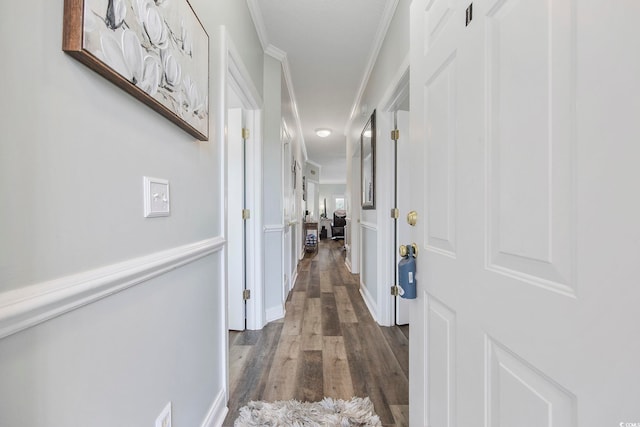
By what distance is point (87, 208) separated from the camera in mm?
595

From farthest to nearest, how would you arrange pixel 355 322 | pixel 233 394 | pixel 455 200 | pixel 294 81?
1. pixel 294 81
2. pixel 355 322
3. pixel 233 394
4. pixel 455 200

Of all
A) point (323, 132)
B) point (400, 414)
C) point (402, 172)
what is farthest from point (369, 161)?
point (323, 132)

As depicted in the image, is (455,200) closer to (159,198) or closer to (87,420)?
(159,198)

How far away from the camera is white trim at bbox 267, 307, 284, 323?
260 cm

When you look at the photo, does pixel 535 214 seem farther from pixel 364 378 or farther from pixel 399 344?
pixel 399 344

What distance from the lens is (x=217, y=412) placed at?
1326 millimetres

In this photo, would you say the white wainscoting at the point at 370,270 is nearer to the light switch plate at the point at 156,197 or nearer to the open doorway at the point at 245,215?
the open doorway at the point at 245,215

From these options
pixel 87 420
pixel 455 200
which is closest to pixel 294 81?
pixel 455 200

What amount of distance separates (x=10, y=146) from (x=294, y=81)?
3246mm

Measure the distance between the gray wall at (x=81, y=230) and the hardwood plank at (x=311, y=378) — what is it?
704 millimetres

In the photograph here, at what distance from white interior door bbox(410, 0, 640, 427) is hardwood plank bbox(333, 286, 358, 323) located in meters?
1.79

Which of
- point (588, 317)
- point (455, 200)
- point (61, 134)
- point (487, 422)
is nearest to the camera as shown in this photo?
point (588, 317)

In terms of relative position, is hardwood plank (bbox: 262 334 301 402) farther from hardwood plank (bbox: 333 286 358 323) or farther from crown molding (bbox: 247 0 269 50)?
crown molding (bbox: 247 0 269 50)

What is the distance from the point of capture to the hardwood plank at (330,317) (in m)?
2.38
